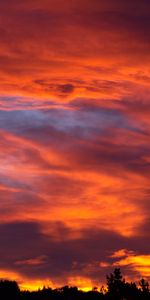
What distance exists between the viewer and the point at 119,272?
2842 inches

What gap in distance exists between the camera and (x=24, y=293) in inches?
2199

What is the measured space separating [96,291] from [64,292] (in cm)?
433

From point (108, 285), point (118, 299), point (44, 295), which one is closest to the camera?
point (44, 295)

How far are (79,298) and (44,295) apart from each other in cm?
344

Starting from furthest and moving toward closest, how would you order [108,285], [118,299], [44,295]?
[108,285]
[118,299]
[44,295]

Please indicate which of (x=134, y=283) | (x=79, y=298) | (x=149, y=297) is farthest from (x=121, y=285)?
Answer: (x=79, y=298)

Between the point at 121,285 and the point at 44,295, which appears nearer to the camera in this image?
the point at 44,295

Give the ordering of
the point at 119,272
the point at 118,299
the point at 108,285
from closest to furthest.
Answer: the point at 118,299
the point at 108,285
the point at 119,272

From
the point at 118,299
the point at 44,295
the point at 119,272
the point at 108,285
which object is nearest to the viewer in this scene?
the point at 44,295

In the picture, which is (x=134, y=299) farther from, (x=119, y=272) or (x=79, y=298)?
(x=119, y=272)

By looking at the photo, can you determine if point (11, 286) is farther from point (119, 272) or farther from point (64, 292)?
point (119, 272)

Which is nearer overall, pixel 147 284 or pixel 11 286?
pixel 11 286

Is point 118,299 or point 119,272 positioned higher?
point 119,272

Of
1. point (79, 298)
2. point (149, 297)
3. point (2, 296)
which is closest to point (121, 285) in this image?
point (149, 297)
